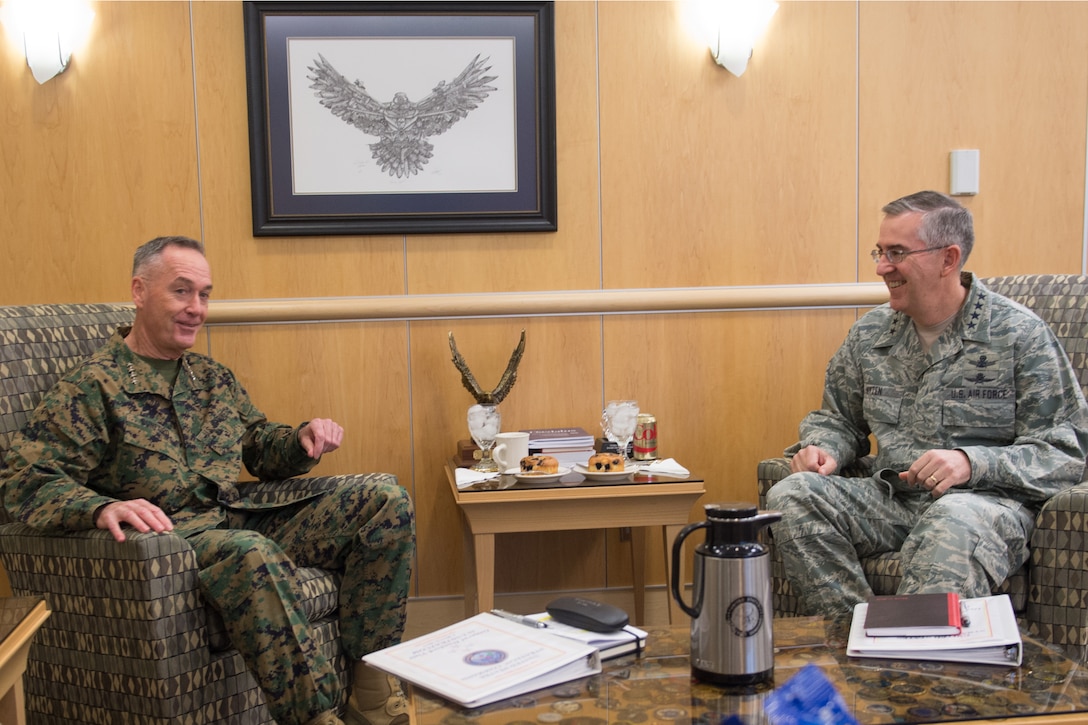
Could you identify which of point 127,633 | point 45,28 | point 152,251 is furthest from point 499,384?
point 45,28

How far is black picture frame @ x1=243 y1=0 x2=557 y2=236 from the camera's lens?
2.87 metres

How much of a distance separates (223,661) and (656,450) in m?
1.46

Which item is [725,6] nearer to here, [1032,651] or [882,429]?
[882,429]

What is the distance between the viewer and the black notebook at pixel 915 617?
1576 mm

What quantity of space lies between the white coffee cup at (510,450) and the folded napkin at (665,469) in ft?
1.13

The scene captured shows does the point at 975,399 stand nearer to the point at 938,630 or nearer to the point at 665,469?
the point at 665,469

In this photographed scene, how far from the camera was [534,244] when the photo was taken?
9.89 ft

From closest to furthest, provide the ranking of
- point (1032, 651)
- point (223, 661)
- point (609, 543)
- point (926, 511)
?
1. point (1032, 651)
2. point (223, 661)
3. point (926, 511)
4. point (609, 543)

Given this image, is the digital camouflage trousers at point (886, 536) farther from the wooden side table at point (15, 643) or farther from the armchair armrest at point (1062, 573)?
the wooden side table at point (15, 643)

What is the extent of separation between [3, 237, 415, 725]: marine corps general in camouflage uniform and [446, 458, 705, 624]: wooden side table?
0.87 feet

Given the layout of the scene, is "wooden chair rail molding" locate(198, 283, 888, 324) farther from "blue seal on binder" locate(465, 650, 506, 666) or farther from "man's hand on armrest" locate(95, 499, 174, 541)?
"blue seal on binder" locate(465, 650, 506, 666)

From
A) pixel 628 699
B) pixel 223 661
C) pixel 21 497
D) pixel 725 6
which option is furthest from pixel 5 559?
pixel 725 6

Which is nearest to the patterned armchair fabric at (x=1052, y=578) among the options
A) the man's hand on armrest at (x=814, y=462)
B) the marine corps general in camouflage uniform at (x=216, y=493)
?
the man's hand on armrest at (x=814, y=462)

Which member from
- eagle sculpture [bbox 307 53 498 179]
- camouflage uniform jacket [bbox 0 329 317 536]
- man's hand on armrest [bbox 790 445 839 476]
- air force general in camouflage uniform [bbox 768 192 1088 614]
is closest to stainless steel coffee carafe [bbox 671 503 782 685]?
air force general in camouflage uniform [bbox 768 192 1088 614]
